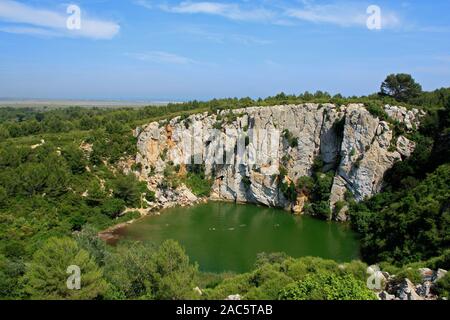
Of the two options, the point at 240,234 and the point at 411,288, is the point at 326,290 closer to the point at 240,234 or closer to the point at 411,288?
the point at 411,288

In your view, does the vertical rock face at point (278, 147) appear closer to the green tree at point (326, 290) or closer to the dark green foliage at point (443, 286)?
the dark green foliage at point (443, 286)

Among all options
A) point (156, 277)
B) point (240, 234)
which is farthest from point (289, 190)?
point (156, 277)

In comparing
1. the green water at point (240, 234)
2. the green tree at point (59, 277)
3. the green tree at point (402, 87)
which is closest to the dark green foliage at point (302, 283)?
the green tree at point (59, 277)

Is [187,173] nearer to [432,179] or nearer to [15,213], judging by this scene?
[15,213]

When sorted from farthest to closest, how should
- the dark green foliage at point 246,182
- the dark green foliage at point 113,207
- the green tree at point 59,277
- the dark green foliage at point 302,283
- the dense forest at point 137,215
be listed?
1. the dark green foliage at point 246,182
2. the dark green foliage at point 113,207
3. the dense forest at point 137,215
4. the green tree at point 59,277
5. the dark green foliage at point 302,283

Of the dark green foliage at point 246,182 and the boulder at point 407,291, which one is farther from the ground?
the boulder at point 407,291

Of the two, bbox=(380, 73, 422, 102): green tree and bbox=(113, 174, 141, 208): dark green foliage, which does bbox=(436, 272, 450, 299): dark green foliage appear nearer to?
bbox=(113, 174, 141, 208): dark green foliage

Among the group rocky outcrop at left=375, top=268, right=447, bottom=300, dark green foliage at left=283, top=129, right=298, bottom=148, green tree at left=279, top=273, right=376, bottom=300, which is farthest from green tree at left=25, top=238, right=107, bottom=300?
dark green foliage at left=283, top=129, right=298, bottom=148
